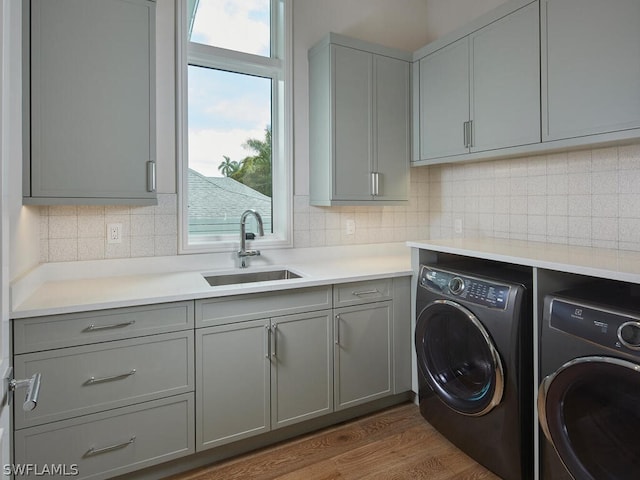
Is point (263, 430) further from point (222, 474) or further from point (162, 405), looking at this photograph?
point (162, 405)

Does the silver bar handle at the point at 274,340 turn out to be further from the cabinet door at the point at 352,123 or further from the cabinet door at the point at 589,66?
the cabinet door at the point at 589,66

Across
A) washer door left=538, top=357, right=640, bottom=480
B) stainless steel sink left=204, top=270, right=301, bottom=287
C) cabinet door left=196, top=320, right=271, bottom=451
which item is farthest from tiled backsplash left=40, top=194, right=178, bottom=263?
washer door left=538, top=357, right=640, bottom=480

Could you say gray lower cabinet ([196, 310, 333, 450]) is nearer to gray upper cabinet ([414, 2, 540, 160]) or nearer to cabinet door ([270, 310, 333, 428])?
cabinet door ([270, 310, 333, 428])

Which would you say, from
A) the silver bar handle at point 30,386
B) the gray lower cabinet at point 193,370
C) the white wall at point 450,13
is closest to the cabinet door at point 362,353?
the gray lower cabinet at point 193,370

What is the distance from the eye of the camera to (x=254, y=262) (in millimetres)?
2531

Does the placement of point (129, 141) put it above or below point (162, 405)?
above

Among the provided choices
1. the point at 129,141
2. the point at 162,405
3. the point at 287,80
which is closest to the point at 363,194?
the point at 287,80

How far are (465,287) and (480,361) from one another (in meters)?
0.35

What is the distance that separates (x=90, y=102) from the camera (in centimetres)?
181

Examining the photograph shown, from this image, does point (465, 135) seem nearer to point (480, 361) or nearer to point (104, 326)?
point (480, 361)

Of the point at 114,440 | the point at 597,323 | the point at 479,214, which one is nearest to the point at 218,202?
the point at 114,440

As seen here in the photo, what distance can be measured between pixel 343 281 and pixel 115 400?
1205 mm

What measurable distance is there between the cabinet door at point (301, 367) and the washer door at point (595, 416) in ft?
3.44

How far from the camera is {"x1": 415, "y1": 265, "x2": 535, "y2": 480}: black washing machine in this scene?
65.9 inches
